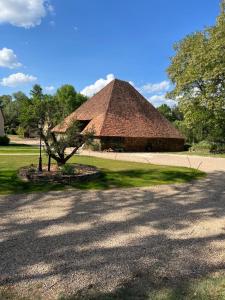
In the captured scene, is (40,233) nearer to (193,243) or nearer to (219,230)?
(193,243)

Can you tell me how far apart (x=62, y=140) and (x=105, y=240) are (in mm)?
9033

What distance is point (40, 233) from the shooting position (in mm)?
6703

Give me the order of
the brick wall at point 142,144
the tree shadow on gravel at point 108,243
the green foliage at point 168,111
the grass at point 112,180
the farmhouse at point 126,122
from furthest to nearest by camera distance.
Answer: the green foliage at point 168,111
the farmhouse at point 126,122
the brick wall at point 142,144
the grass at point 112,180
the tree shadow on gravel at point 108,243

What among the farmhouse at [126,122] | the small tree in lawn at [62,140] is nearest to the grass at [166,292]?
the small tree in lawn at [62,140]

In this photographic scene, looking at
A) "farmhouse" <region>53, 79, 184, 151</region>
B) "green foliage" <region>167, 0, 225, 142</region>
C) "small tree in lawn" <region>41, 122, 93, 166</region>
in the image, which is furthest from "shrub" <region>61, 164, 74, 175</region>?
A: "farmhouse" <region>53, 79, 184, 151</region>

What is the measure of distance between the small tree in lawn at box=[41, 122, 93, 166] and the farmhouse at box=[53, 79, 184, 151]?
67.0ft

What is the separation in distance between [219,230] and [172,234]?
3.85 feet

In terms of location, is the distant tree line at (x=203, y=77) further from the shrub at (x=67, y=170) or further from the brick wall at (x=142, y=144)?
the shrub at (x=67, y=170)

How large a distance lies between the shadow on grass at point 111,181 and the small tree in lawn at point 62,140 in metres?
1.85

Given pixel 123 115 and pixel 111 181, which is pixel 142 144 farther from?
pixel 111 181

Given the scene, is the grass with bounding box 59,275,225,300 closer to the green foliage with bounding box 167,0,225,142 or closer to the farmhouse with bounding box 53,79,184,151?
the green foliage with bounding box 167,0,225,142

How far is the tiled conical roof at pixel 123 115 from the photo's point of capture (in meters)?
37.8

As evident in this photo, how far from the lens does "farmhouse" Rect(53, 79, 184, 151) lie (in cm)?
3719

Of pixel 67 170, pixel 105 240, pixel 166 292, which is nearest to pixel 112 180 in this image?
pixel 67 170
